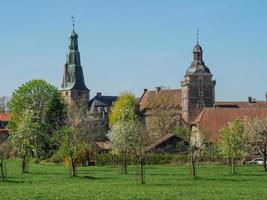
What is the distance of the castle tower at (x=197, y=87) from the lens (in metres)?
110

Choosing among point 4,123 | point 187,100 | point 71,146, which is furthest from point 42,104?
point 4,123

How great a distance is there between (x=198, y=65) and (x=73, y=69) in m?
38.0

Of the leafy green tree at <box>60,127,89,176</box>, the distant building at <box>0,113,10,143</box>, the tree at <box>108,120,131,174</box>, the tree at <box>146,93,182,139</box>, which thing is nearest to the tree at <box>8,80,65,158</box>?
the tree at <box>146,93,182,139</box>

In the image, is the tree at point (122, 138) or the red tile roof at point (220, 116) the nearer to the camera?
the tree at point (122, 138)

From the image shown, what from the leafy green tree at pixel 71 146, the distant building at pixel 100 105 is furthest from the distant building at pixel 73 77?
the leafy green tree at pixel 71 146

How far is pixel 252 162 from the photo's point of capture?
79062 millimetres

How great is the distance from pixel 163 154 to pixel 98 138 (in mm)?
27473

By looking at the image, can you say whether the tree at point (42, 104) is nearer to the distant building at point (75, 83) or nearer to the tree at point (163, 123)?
the tree at point (163, 123)

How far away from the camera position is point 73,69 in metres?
138

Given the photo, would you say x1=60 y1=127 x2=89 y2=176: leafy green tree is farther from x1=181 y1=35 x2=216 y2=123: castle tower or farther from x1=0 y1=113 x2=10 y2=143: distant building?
x1=0 y1=113 x2=10 y2=143: distant building

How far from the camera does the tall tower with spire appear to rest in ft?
447

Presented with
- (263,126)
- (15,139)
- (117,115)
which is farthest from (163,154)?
(117,115)

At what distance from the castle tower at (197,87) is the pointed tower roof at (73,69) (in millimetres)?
34005

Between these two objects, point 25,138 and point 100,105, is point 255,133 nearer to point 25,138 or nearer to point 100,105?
point 25,138
